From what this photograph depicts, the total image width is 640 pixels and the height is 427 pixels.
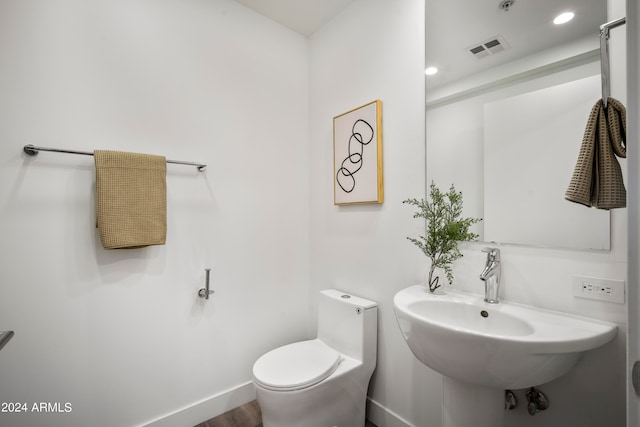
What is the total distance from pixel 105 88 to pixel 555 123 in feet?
6.68

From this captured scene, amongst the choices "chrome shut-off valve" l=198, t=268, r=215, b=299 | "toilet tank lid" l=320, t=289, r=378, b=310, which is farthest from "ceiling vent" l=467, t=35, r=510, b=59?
"chrome shut-off valve" l=198, t=268, r=215, b=299

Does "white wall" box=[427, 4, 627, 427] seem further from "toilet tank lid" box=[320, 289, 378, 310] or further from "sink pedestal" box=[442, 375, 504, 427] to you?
"toilet tank lid" box=[320, 289, 378, 310]

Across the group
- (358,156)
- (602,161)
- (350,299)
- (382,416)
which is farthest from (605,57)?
(382,416)

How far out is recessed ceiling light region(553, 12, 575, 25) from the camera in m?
1.06

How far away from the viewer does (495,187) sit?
4.13ft

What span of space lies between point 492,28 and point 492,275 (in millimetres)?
1113

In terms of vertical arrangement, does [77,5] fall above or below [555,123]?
above

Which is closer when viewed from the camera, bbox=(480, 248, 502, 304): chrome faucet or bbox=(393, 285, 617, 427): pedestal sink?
bbox=(393, 285, 617, 427): pedestal sink

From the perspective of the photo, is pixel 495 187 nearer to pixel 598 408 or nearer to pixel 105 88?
pixel 598 408

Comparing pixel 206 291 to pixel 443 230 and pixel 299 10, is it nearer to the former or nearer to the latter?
pixel 443 230

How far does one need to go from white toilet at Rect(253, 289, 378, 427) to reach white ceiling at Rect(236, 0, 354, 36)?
1915mm

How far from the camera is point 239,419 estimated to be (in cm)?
168

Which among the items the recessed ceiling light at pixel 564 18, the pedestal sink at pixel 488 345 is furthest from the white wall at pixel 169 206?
the recessed ceiling light at pixel 564 18

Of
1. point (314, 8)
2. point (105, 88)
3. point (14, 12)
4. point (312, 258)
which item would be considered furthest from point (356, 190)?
point (14, 12)
